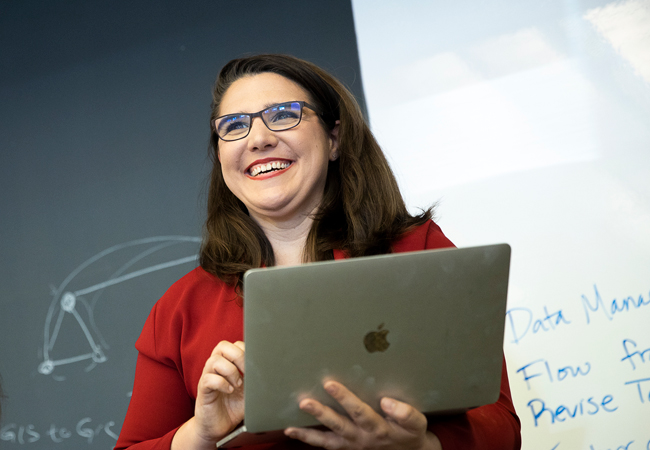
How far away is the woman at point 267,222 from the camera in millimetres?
838

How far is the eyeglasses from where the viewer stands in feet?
3.01

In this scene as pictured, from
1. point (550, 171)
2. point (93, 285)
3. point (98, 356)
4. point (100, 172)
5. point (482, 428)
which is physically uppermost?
point (100, 172)

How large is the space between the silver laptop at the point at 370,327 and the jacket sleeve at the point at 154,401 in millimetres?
304

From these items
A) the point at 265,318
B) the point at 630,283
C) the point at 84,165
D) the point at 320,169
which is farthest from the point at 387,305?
the point at 84,165

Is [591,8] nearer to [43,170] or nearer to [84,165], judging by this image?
[84,165]

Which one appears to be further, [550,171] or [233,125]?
[550,171]

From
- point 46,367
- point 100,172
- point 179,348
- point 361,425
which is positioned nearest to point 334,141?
point 179,348

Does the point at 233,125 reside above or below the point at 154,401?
above

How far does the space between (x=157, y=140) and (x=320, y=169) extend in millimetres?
941

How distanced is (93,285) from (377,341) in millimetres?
1361

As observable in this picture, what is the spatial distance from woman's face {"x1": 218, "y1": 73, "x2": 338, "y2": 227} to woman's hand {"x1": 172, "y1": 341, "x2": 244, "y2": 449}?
312mm

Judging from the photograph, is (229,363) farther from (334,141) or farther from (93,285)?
(93,285)

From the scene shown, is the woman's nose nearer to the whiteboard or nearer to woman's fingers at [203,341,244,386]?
woman's fingers at [203,341,244,386]

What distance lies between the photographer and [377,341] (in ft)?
1.87
